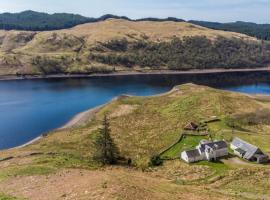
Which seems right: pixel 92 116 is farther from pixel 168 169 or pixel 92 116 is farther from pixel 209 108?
pixel 168 169

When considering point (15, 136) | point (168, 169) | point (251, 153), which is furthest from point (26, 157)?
point (251, 153)

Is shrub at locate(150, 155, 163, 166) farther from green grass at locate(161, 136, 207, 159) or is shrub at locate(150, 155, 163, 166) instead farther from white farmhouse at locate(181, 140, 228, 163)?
white farmhouse at locate(181, 140, 228, 163)

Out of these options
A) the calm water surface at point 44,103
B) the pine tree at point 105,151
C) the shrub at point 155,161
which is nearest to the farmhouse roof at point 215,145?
the shrub at point 155,161

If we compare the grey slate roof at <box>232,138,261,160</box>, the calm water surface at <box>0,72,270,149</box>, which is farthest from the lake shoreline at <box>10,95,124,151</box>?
the grey slate roof at <box>232,138,261,160</box>

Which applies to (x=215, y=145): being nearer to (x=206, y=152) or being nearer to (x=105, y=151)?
(x=206, y=152)

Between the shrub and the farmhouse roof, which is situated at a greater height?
the farmhouse roof

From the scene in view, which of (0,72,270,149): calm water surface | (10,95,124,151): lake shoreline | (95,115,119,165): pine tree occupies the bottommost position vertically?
(0,72,270,149): calm water surface
